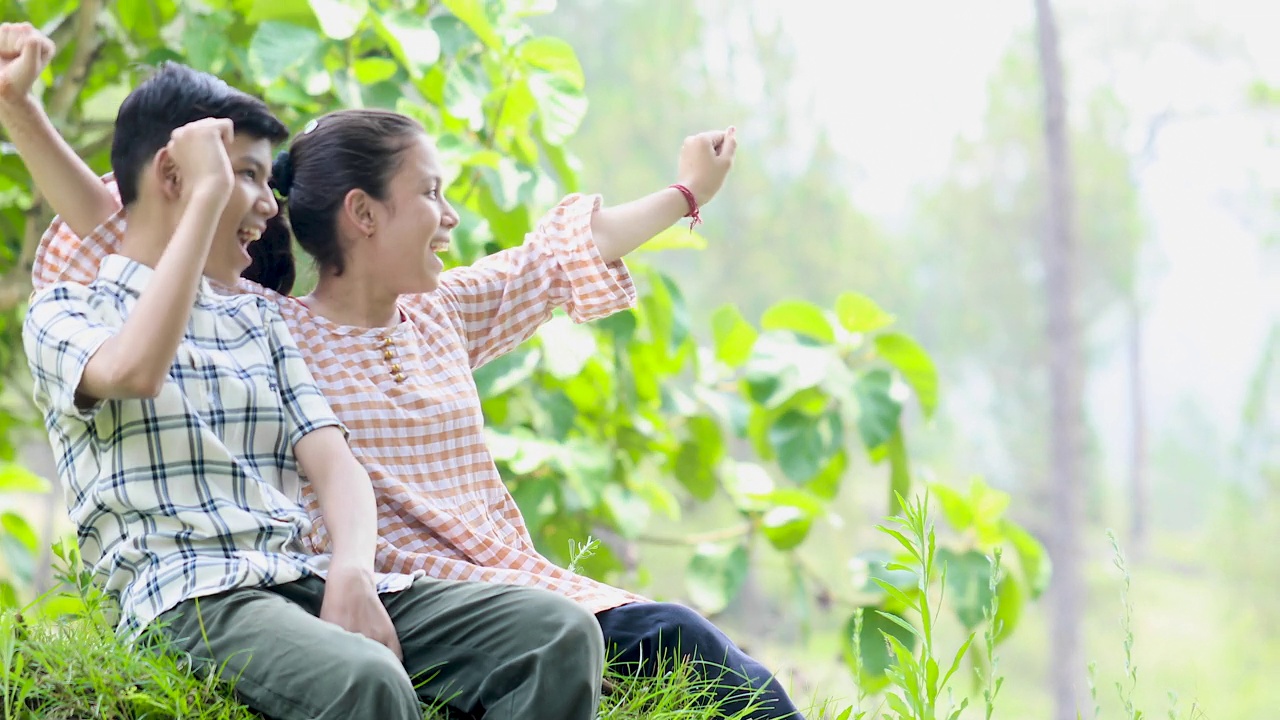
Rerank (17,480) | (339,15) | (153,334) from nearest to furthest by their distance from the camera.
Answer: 1. (153,334)
2. (339,15)
3. (17,480)

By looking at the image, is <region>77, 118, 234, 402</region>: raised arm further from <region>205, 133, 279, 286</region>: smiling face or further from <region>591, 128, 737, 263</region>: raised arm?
<region>591, 128, 737, 263</region>: raised arm

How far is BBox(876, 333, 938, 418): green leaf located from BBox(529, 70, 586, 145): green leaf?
0.55 metres

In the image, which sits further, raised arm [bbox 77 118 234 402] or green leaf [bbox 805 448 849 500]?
green leaf [bbox 805 448 849 500]

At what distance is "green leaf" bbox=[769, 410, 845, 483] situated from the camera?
1.84 m

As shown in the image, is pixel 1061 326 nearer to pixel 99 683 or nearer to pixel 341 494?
pixel 341 494

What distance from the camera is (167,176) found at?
3.07ft

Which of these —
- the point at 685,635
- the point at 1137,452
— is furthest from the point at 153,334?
the point at 1137,452

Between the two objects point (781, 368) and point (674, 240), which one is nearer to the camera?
point (674, 240)

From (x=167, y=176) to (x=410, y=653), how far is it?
398 millimetres

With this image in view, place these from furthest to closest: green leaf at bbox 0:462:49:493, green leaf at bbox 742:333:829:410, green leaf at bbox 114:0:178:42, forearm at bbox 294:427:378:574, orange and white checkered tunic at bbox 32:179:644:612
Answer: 1. green leaf at bbox 0:462:49:493
2. green leaf at bbox 742:333:829:410
3. green leaf at bbox 114:0:178:42
4. orange and white checkered tunic at bbox 32:179:644:612
5. forearm at bbox 294:427:378:574

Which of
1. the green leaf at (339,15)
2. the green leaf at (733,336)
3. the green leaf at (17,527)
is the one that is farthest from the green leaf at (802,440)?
the green leaf at (17,527)

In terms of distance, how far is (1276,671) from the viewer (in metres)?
9.25

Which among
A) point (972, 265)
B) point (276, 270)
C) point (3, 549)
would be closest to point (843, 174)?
point (972, 265)

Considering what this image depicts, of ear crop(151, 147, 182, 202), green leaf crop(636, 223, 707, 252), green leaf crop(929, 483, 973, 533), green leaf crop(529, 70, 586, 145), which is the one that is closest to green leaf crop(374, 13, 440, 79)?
green leaf crop(529, 70, 586, 145)
